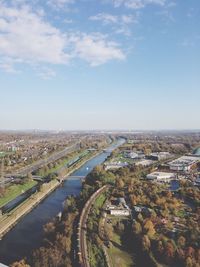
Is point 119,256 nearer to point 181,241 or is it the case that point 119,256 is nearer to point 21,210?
point 181,241

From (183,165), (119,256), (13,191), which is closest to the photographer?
(119,256)

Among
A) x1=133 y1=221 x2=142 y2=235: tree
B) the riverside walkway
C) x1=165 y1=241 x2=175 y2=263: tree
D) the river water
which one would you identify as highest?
x1=133 y1=221 x2=142 y2=235: tree

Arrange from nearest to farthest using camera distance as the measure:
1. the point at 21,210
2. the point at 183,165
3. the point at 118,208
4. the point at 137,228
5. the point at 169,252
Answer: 1. the point at 169,252
2. the point at 137,228
3. the point at 118,208
4. the point at 21,210
5. the point at 183,165

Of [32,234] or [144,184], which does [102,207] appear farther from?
[144,184]

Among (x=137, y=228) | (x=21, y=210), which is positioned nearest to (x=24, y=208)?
(x=21, y=210)

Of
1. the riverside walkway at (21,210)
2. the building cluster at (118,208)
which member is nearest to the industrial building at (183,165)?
the riverside walkway at (21,210)

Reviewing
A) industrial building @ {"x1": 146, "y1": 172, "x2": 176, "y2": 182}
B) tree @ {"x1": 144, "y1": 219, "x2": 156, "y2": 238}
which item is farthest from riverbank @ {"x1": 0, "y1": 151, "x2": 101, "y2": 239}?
industrial building @ {"x1": 146, "y1": 172, "x2": 176, "y2": 182}

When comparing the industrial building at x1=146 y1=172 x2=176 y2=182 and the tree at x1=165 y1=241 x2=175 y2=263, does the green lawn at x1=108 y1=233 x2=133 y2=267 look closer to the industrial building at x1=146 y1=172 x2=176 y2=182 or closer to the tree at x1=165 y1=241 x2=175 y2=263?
the tree at x1=165 y1=241 x2=175 y2=263

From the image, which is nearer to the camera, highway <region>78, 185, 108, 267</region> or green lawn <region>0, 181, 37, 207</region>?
highway <region>78, 185, 108, 267</region>

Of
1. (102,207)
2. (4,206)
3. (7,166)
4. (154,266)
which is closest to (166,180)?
(102,207)
